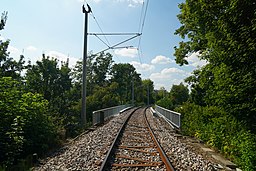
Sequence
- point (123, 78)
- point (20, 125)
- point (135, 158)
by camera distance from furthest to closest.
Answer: point (123, 78), point (20, 125), point (135, 158)

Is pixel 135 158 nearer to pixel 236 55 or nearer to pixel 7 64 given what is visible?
pixel 236 55

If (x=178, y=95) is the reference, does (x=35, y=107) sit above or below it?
below

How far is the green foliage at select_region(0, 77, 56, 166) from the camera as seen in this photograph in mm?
6055

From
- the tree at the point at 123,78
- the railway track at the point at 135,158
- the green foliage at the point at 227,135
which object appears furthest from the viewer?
the tree at the point at 123,78

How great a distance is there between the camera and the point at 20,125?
6816mm

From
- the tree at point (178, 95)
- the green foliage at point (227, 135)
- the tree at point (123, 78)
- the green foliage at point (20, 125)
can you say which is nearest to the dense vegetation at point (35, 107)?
the green foliage at point (20, 125)

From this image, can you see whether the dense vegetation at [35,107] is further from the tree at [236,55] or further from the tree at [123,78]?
the tree at [123,78]

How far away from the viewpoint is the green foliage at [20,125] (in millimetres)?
6055

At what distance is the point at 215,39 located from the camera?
6.83 metres

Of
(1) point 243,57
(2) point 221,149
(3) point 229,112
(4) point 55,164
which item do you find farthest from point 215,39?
(4) point 55,164

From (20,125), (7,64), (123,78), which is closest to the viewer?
(20,125)

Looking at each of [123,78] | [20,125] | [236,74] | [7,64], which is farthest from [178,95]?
[20,125]

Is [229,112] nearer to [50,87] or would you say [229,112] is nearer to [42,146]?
[42,146]

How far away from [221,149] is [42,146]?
6131mm
